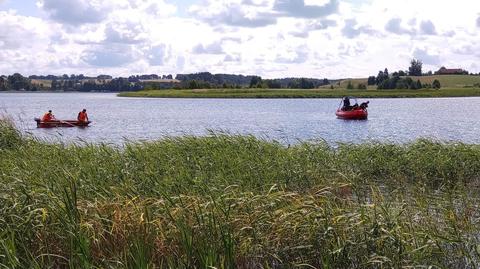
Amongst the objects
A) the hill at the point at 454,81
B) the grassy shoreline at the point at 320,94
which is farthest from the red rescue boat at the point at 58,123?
the hill at the point at 454,81

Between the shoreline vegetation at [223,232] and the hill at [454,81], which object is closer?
the shoreline vegetation at [223,232]

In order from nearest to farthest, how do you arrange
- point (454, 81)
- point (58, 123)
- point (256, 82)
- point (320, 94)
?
1. point (58, 123)
2. point (320, 94)
3. point (256, 82)
4. point (454, 81)

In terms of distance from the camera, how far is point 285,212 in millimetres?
9008

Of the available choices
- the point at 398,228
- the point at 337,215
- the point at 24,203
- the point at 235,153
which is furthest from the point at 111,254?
the point at 235,153

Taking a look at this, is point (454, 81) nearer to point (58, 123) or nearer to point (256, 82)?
point (256, 82)

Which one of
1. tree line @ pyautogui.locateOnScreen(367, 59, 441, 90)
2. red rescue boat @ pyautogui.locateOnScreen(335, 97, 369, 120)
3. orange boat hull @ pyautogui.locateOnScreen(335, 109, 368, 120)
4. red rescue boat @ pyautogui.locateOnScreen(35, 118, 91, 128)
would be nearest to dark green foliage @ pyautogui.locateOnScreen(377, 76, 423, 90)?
tree line @ pyautogui.locateOnScreen(367, 59, 441, 90)

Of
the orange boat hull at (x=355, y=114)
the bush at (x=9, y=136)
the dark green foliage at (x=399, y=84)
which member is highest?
the bush at (x=9, y=136)

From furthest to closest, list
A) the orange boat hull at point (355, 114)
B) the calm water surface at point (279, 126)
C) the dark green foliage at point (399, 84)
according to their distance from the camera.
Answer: the dark green foliage at point (399, 84) → the orange boat hull at point (355, 114) → the calm water surface at point (279, 126)

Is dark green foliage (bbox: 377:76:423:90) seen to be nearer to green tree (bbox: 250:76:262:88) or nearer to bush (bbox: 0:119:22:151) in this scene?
green tree (bbox: 250:76:262:88)

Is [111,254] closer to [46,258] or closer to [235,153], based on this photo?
[46,258]

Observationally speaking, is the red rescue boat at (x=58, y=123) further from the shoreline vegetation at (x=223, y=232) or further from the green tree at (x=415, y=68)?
the green tree at (x=415, y=68)

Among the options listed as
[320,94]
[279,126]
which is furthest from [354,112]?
[320,94]

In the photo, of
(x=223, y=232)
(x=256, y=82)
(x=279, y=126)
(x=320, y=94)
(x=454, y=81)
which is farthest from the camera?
(x=454, y=81)

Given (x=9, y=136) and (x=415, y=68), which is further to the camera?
(x=415, y=68)
